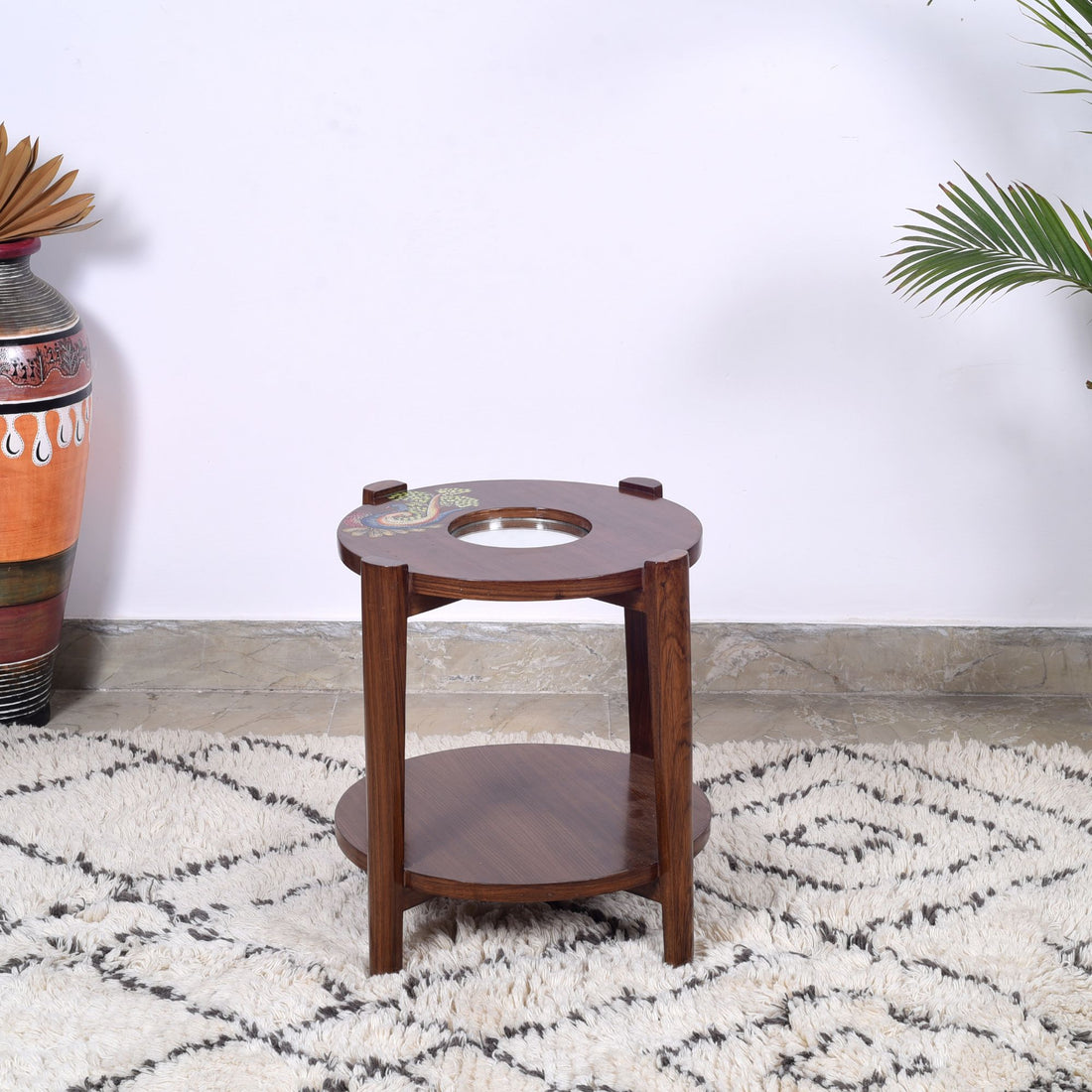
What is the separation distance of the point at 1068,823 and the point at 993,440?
0.84 metres

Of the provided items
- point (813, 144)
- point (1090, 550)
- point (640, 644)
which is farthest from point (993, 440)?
point (640, 644)

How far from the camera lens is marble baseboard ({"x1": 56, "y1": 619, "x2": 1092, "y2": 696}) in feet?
8.39

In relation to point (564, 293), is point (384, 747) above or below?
below

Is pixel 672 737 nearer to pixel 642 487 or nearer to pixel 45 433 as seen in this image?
pixel 642 487

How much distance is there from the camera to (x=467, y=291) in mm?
2414

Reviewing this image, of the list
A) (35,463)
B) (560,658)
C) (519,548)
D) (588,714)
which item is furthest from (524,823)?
(35,463)

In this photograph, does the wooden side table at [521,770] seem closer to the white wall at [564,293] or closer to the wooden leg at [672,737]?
the wooden leg at [672,737]

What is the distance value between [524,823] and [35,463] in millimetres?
1126

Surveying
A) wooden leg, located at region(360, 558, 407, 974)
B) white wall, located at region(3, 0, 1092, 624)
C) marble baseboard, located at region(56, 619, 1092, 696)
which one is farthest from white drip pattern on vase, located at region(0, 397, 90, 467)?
wooden leg, located at region(360, 558, 407, 974)

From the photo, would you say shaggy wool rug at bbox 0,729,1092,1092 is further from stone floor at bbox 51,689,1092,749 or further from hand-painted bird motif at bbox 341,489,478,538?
hand-painted bird motif at bbox 341,489,478,538

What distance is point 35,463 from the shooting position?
2154 millimetres

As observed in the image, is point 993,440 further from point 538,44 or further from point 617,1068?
point 617,1068

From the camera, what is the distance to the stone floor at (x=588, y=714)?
93.0 inches

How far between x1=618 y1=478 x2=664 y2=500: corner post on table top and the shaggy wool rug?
0.55 meters
